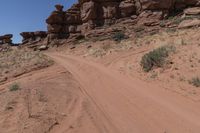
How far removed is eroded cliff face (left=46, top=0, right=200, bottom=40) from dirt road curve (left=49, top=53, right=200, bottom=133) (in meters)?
24.3

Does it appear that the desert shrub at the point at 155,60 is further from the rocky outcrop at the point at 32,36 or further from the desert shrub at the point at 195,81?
the rocky outcrop at the point at 32,36

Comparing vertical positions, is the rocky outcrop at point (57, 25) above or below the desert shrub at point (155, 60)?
above

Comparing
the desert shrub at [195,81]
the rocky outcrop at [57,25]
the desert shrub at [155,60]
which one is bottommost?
the desert shrub at [195,81]

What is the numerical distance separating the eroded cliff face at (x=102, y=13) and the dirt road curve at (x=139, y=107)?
24267 millimetres

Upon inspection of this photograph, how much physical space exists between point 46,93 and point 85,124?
3.41 metres

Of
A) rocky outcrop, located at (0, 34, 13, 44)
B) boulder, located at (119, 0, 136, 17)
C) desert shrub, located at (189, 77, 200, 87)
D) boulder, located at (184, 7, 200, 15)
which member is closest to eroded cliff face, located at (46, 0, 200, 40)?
boulder, located at (119, 0, 136, 17)

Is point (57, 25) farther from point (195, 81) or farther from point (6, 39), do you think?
point (195, 81)

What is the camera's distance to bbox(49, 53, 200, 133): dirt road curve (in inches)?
266

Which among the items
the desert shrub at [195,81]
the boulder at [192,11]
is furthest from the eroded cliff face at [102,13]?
the desert shrub at [195,81]

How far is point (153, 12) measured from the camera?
3516 cm

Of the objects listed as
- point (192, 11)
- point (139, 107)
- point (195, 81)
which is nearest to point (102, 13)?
point (192, 11)

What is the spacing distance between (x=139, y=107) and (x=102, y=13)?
111 ft

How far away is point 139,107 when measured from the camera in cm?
846

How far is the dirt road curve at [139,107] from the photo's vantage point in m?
6.75
